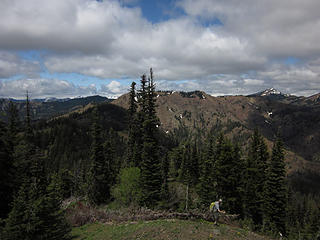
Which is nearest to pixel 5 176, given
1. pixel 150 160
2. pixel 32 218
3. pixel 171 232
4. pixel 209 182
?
pixel 32 218

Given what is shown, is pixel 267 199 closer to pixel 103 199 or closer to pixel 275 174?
pixel 275 174

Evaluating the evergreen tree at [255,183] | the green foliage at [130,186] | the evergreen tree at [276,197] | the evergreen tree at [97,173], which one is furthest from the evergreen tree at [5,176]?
the evergreen tree at [276,197]

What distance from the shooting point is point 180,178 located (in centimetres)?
6775

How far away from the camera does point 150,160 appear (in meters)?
30.9

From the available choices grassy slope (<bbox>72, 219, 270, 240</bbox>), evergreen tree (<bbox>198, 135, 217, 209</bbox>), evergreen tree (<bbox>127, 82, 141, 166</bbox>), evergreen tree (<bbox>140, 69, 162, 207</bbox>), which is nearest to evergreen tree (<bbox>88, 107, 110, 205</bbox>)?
evergreen tree (<bbox>127, 82, 141, 166</bbox>)

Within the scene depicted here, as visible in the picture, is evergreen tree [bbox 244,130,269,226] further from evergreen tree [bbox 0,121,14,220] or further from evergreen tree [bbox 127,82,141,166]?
evergreen tree [bbox 0,121,14,220]

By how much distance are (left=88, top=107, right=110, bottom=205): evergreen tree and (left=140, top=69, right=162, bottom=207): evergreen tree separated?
1137 cm

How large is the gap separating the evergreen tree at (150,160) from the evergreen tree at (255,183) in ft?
53.3

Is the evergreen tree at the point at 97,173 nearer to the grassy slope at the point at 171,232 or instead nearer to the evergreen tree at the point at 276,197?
the grassy slope at the point at 171,232

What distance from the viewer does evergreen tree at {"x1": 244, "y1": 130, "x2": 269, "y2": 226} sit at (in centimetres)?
3514

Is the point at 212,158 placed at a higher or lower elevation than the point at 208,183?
higher

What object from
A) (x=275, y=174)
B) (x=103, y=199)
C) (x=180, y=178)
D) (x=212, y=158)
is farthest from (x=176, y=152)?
(x=275, y=174)

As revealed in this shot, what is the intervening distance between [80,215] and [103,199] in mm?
16750

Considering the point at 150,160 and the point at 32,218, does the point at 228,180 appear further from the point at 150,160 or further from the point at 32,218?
the point at 32,218
